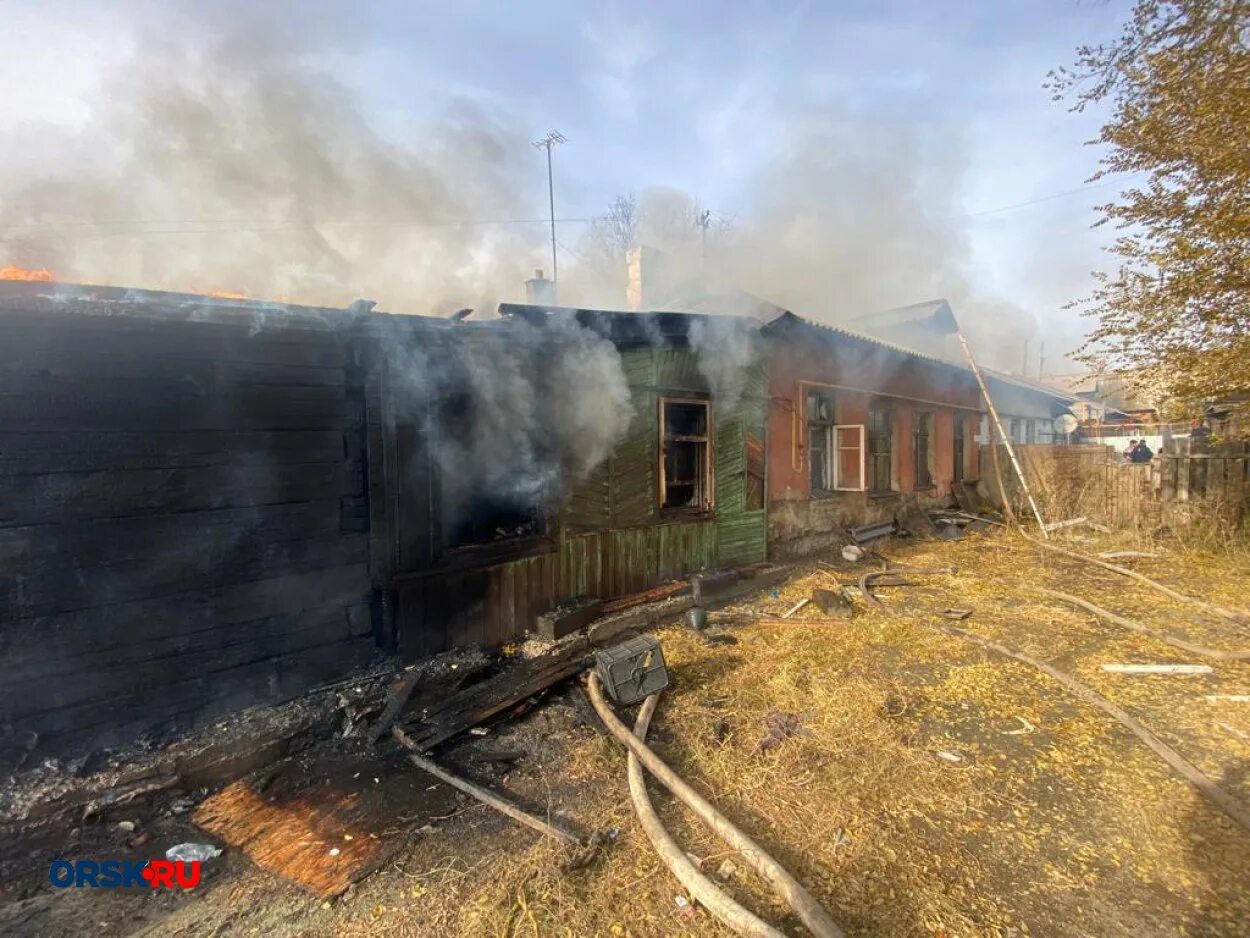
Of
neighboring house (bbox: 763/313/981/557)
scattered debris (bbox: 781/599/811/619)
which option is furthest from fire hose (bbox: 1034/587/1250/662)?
neighboring house (bbox: 763/313/981/557)

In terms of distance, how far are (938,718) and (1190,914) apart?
5.56 ft

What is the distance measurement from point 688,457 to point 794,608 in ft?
7.88

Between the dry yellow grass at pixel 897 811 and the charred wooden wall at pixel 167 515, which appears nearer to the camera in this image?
the dry yellow grass at pixel 897 811

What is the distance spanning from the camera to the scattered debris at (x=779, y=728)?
3.55 metres

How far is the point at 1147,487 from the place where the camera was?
982cm

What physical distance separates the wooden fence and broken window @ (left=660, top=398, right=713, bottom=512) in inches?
344

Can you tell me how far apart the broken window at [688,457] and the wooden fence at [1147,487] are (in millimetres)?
8737

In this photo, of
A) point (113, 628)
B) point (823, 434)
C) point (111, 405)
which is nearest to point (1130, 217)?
point (823, 434)

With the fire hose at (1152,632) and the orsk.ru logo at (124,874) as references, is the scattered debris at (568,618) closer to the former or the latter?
the orsk.ru logo at (124,874)

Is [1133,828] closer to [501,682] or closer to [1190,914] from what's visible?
[1190,914]

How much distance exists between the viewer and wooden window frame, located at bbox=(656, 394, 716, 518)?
262 inches

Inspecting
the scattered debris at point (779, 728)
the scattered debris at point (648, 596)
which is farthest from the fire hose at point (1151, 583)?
the scattered debris at point (648, 596)

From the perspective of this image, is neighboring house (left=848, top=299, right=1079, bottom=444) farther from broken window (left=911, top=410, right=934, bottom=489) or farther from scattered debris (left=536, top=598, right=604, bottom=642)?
scattered debris (left=536, top=598, right=604, bottom=642)

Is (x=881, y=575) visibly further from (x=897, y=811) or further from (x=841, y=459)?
(x=897, y=811)
